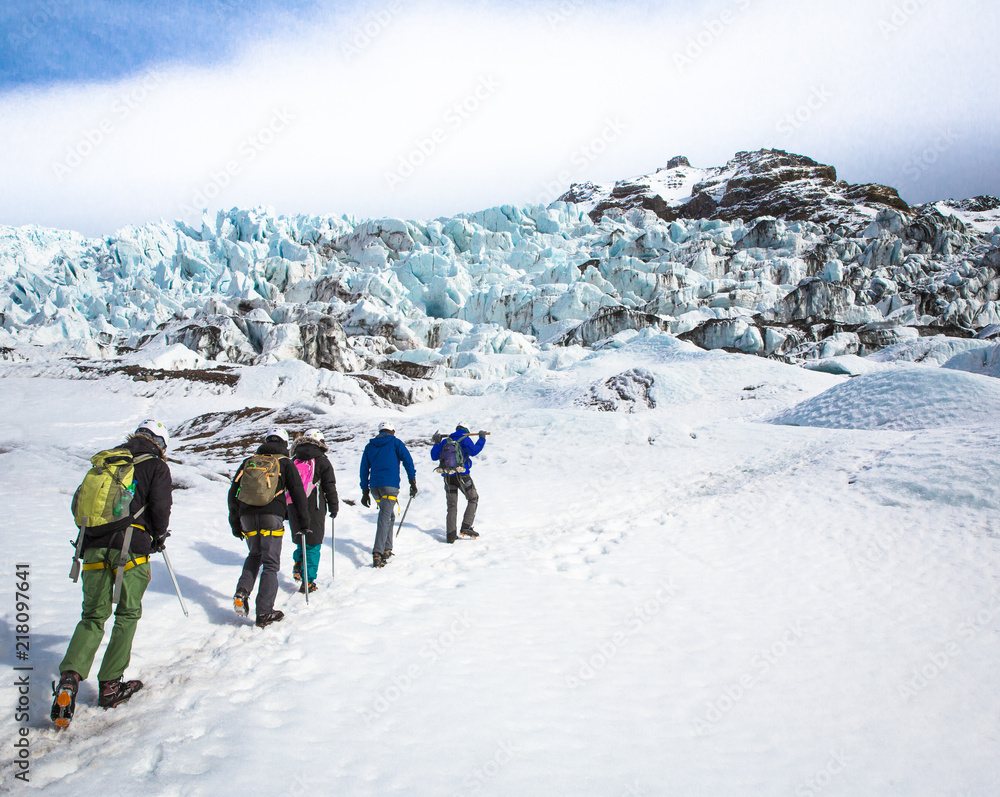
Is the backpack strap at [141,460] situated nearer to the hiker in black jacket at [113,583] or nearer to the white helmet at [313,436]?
the hiker in black jacket at [113,583]

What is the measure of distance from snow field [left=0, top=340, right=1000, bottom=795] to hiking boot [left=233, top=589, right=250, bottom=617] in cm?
17

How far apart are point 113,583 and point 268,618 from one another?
1338 millimetres

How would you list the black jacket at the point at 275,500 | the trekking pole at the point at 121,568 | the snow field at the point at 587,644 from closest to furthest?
the snow field at the point at 587,644 < the trekking pole at the point at 121,568 < the black jacket at the point at 275,500

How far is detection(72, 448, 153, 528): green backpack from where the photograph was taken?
11.6ft

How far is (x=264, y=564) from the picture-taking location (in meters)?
4.77

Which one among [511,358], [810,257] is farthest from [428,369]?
[810,257]

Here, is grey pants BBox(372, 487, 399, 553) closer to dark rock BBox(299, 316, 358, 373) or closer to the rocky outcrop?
dark rock BBox(299, 316, 358, 373)

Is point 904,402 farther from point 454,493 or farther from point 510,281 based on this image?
point 510,281

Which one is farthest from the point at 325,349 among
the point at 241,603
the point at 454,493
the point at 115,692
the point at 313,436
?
the point at 115,692

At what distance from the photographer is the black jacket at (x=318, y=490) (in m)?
5.66

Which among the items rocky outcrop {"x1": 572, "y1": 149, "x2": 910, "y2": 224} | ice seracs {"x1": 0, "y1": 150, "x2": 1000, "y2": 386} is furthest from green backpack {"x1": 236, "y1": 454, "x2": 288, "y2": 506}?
rocky outcrop {"x1": 572, "y1": 149, "x2": 910, "y2": 224}

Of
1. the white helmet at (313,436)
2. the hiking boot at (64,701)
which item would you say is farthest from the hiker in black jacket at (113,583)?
the white helmet at (313,436)

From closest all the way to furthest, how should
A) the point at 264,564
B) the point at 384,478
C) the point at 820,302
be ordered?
the point at 264,564, the point at 384,478, the point at 820,302

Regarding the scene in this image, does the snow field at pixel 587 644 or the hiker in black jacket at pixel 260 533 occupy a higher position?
the hiker in black jacket at pixel 260 533
